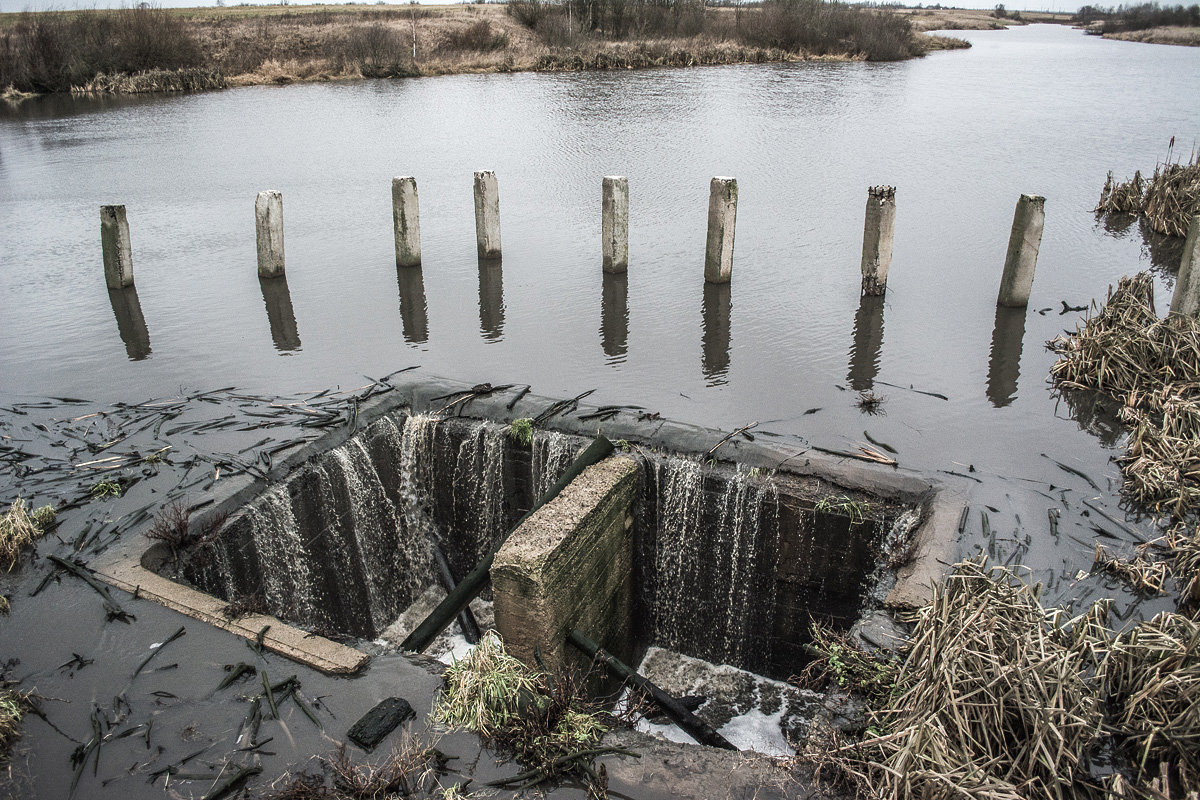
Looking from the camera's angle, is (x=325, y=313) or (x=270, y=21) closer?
(x=325, y=313)

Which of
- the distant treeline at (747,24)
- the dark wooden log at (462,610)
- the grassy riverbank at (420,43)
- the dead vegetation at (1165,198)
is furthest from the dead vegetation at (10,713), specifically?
the distant treeline at (747,24)

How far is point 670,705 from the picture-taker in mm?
5805

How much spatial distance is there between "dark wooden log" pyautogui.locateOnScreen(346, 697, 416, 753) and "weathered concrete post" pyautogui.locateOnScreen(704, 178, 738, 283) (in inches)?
331

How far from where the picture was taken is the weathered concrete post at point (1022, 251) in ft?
34.1

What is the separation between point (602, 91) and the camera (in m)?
31.6

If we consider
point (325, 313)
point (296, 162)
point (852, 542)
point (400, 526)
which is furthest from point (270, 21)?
point (852, 542)

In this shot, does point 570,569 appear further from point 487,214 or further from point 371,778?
point 487,214

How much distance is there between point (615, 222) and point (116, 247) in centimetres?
763

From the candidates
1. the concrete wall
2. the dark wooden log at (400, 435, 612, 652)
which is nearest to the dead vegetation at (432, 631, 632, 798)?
the concrete wall

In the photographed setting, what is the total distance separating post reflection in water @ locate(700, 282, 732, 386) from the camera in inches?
375

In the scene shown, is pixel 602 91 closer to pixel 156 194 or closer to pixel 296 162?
pixel 296 162

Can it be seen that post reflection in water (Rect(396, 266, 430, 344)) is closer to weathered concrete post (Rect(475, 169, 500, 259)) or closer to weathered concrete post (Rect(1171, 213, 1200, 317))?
weathered concrete post (Rect(475, 169, 500, 259))

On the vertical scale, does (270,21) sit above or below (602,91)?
above

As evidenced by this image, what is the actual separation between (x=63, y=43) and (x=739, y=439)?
43150 mm
